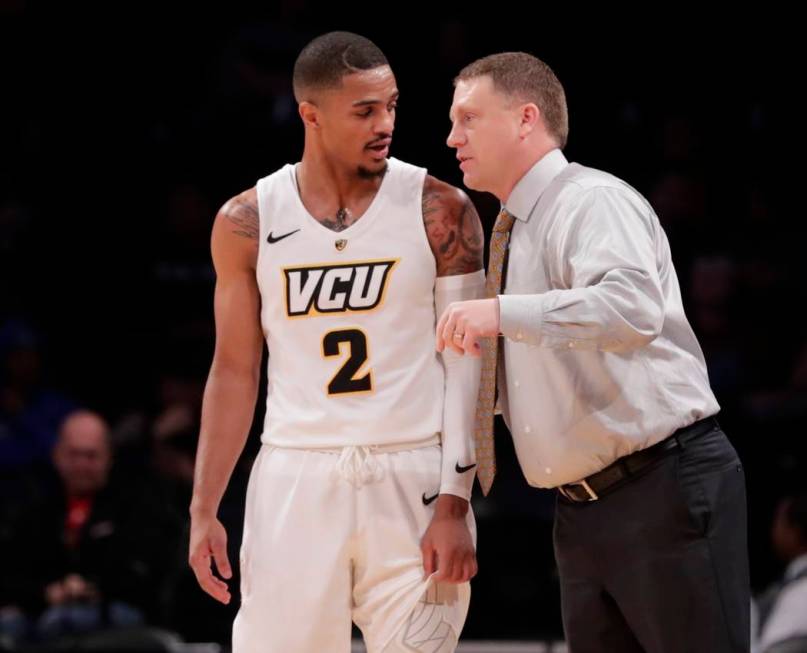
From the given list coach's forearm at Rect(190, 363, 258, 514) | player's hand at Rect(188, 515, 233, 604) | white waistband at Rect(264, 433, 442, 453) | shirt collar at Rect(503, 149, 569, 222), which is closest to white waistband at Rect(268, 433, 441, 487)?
white waistband at Rect(264, 433, 442, 453)

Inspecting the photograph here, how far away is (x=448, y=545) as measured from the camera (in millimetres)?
3535

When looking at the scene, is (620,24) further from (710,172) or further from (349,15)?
(349,15)

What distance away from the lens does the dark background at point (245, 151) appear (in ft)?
24.3

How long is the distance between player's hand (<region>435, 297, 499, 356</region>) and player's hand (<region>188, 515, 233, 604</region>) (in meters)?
1.04

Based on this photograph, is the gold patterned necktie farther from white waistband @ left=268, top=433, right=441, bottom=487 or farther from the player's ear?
the player's ear

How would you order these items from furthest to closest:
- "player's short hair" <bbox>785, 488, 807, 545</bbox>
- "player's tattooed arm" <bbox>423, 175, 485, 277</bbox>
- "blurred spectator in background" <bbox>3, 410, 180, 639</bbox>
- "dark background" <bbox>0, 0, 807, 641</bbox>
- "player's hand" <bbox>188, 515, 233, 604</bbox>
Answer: "dark background" <bbox>0, 0, 807, 641</bbox>
"blurred spectator in background" <bbox>3, 410, 180, 639</bbox>
"player's short hair" <bbox>785, 488, 807, 545</bbox>
"player's hand" <bbox>188, 515, 233, 604</bbox>
"player's tattooed arm" <bbox>423, 175, 485, 277</bbox>

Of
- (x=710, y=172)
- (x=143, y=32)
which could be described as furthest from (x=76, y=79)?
(x=710, y=172)

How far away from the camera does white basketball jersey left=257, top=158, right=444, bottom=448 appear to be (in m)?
3.65

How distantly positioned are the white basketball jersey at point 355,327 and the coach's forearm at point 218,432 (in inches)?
5.8

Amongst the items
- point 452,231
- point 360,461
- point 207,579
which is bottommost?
point 207,579

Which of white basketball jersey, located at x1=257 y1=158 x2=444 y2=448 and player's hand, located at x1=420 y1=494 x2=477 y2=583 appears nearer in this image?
player's hand, located at x1=420 y1=494 x2=477 y2=583

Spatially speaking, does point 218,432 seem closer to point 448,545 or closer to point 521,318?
point 448,545

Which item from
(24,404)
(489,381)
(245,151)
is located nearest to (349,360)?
(489,381)

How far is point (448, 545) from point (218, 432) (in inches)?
29.0
